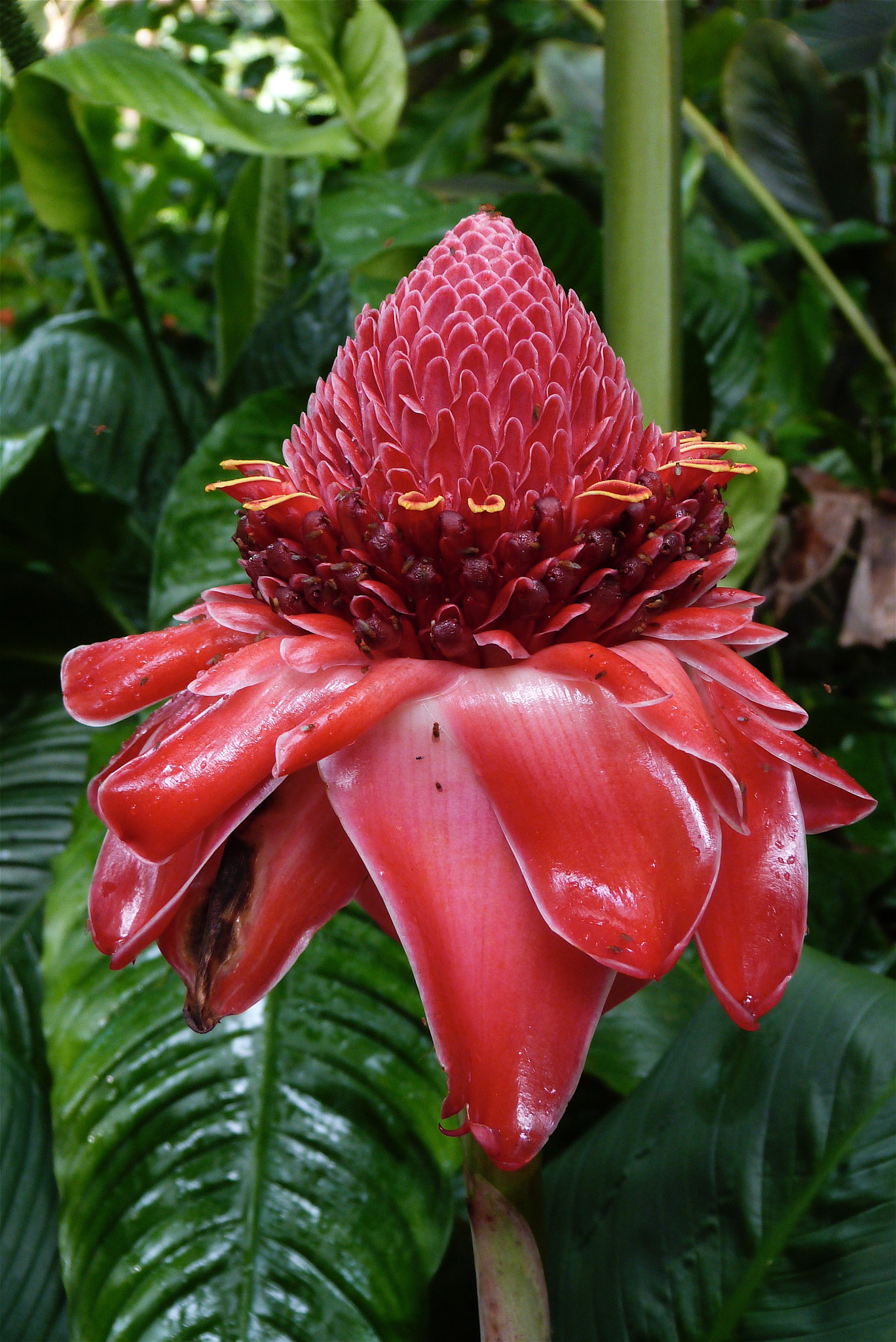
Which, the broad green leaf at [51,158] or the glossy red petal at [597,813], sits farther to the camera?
the broad green leaf at [51,158]

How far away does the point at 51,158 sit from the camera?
892 mm

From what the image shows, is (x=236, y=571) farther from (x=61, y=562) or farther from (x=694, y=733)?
(x=694, y=733)

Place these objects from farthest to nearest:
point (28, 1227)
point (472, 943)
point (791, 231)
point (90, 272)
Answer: point (90, 272) → point (791, 231) → point (28, 1227) → point (472, 943)

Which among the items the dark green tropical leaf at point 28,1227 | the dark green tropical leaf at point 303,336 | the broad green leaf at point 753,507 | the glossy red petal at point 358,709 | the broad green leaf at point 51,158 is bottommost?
the dark green tropical leaf at point 28,1227

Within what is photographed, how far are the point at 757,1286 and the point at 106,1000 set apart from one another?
1.15 feet

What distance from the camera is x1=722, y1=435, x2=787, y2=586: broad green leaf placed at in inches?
31.6

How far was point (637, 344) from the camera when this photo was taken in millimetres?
598

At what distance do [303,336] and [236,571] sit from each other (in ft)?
0.93

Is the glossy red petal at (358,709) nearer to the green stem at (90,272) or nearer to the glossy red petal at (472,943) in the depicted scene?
the glossy red petal at (472,943)

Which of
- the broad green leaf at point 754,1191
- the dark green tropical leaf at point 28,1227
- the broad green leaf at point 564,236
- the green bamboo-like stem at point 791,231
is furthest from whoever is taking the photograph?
the green bamboo-like stem at point 791,231

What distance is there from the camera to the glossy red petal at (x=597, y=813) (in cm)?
25

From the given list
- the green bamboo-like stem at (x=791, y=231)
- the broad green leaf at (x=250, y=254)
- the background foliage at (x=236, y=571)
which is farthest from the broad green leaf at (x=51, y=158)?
the green bamboo-like stem at (x=791, y=231)

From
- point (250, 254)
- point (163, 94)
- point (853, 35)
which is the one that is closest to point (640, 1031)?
point (163, 94)

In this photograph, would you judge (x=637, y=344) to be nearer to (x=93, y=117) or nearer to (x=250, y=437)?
(x=250, y=437)
